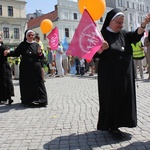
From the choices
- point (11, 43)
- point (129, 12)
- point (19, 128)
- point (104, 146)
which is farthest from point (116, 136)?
point (129, 12)

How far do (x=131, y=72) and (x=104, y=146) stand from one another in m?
1.15

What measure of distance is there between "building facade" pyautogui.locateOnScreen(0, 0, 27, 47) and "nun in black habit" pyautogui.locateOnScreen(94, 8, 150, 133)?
47.4 m

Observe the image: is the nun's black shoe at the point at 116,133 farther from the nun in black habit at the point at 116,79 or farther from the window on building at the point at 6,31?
the window on building at the point at 6,31

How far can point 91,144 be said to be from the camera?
157 inches

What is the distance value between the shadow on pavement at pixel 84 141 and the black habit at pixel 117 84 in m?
0.20

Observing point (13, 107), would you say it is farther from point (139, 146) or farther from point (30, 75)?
point (139, 146)

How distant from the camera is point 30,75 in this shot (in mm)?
7152

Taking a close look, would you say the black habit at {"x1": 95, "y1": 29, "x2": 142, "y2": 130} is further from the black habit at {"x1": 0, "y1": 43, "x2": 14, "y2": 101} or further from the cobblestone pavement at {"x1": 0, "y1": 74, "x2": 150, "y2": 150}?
the black habit at {"x1": 0, "y1": 43, "x2": 14, "y2": 101}

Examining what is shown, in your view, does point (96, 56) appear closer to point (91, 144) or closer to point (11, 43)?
point (91, 144)

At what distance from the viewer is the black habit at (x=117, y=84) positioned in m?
4.05

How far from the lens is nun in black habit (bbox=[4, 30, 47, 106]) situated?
7156 millimetres

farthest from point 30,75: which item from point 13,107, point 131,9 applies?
point 131,9

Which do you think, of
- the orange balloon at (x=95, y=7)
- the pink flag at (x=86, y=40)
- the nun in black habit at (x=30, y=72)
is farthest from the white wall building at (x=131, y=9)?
the pink flag at (x=86, y=40)

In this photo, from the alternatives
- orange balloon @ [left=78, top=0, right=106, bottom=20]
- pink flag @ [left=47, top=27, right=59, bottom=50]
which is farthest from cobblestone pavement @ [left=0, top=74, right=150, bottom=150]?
pink flag @ [left=47, top=27, right=59, bottom=50]
